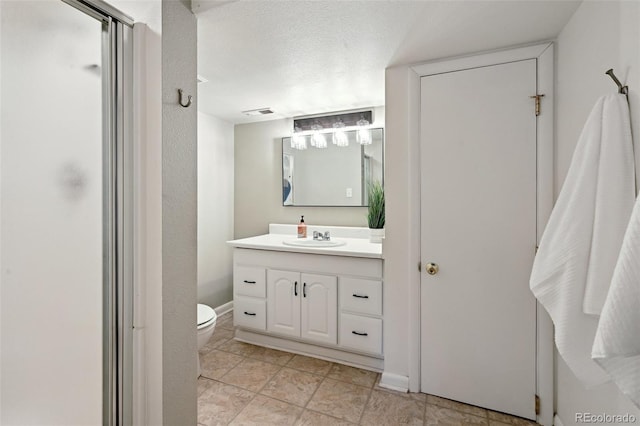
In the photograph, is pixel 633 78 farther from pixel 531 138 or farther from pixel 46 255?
pixel 46 255

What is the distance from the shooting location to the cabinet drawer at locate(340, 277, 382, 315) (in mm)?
2055

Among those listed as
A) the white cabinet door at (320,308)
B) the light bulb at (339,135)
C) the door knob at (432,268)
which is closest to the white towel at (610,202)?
the door knob at (432,268)

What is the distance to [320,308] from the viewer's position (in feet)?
7.35

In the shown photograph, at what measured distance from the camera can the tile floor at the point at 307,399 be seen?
165cm

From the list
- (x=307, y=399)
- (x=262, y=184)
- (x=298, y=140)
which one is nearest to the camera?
(x=307, y=399)

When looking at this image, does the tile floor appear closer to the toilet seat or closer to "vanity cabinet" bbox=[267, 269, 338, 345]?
"vanity cabinet" bbox=[267, 269, 338, 345]

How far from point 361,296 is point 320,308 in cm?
34

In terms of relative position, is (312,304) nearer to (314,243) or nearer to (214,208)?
(314,243)

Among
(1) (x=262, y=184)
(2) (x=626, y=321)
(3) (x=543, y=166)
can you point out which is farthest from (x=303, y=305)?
(2) (x=626, y=321)

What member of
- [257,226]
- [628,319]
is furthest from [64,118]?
[257,226]

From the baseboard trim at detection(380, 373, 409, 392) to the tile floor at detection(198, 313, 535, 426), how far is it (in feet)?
0.12

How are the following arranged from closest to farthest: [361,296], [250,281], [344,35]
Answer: [344,35] < [361,296] < [250,281]

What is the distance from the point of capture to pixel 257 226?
3.29 meters

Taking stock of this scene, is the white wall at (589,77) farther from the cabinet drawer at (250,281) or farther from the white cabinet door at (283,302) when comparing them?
the cabinet drawer at (250,281)
